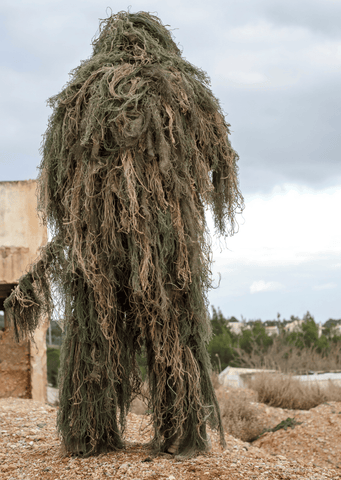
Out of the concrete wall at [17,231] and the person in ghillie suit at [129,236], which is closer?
the person in ghillie suit at [129,236]

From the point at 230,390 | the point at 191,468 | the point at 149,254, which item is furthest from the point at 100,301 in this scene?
the point at 230,390

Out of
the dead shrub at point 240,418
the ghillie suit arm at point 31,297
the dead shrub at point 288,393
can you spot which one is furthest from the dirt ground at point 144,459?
the dead shrub at point 288,393

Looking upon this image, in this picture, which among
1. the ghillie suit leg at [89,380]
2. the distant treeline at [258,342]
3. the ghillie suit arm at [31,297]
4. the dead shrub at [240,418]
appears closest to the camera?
the ghillie suit leg at [89,380]

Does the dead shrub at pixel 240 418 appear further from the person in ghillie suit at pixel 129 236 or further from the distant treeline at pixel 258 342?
the distant treeline at pixel 258 342

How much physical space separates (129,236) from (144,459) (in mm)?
1922

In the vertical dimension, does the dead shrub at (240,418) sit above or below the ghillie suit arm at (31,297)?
below

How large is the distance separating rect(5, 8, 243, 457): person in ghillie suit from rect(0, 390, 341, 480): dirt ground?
0.64ft

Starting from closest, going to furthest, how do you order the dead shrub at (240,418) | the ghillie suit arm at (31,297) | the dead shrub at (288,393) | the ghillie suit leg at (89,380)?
the ghillie suit leg at (89,380) < the ghillie suit arm at (31,297) < the dead shrub at (240,418) < the dead shrub at (288,393)

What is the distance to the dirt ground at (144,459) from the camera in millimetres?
3486

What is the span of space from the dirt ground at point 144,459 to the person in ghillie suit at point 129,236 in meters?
0.19

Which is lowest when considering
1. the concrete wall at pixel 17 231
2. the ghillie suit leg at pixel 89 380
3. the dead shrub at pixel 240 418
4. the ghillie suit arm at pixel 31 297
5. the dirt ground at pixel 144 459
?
the dead shrub at pixel 240 418

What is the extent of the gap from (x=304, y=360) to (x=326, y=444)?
24.3 feet

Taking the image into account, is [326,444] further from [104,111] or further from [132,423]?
[104,111]

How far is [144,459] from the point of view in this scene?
3.74 metres
